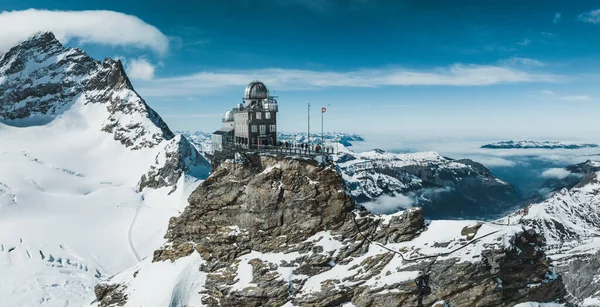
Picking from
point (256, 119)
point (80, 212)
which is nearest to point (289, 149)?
point (256, 119)

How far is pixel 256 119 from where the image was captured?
242 feet

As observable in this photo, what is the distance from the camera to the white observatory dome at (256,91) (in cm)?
7469

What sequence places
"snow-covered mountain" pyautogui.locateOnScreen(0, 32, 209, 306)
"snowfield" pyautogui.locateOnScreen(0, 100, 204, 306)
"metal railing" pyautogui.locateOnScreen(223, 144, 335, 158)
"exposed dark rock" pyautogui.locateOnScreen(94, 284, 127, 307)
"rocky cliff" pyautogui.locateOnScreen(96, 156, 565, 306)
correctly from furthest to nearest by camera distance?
"snow-covered mountain" pyautogui.locateOnScreen(0, 32, 209, 306) < "snowfield" pyautogui.locateOnScreen(0, 100, 204, 306) < "exposed dark rock" pyautogui.locateOnScreen(94, 284, 127, 307) < "metal railing" pyautogui.locateOnScreen(223, 144, 335, 158) < "rocky cliff" pyautogui.locateOnScreen(96, 156, 565, 306)

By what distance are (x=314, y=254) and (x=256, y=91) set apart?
29.0 meters

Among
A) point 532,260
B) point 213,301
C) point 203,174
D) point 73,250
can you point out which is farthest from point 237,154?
point 203,174

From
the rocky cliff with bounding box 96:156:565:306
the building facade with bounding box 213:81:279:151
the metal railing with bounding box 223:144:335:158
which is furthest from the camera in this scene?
the building facade with bounding box 213:81:279:151

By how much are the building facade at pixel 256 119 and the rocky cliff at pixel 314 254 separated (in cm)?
508

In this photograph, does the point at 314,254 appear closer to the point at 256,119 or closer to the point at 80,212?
the point at 256,119

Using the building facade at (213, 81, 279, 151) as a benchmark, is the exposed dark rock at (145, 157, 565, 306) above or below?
below

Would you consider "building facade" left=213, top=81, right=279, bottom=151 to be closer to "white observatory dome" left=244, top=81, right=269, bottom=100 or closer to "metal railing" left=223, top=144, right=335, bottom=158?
"white observatory dome" left=244, top=81, right=269, bottom=100

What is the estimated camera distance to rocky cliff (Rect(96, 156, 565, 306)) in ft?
171

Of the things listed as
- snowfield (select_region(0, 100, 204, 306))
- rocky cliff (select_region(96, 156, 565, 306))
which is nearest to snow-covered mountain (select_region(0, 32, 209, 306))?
snowfield (select_region(0, 100, 204, 306))

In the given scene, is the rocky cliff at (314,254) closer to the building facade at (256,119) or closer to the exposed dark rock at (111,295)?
the exposed dark rock at (111,295)

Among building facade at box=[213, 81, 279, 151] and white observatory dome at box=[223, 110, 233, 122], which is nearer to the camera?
building facade at box=[213, 81, 279, 151]
